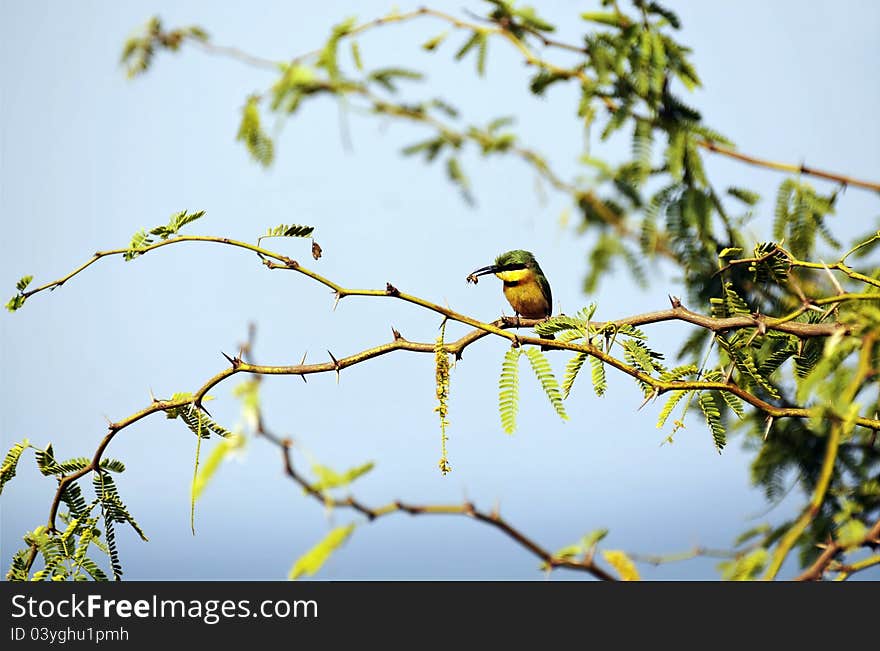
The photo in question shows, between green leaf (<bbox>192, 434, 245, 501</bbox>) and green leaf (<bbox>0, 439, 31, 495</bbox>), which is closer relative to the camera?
green leaf (<bbox>192, 434, 245, 501</bbox>)

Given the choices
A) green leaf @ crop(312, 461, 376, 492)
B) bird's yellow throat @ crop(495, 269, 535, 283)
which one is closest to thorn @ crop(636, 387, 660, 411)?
green leaf @ crop(312, 461, 376, 492)

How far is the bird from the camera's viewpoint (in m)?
4.39

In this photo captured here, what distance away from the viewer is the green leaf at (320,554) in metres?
0.99

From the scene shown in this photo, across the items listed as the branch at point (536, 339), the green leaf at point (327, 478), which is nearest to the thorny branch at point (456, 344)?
the branch at point (536, 339)

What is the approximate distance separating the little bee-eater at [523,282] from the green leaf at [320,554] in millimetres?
3317

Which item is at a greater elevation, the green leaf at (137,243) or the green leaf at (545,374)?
the green leaf at (137,243)

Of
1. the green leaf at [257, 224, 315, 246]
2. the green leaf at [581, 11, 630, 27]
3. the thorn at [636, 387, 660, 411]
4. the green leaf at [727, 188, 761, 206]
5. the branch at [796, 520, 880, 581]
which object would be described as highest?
the green leaf at [581, 11, 630, 27]

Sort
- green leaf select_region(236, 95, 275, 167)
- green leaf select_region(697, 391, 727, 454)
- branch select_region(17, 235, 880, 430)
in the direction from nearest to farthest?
branch select_region(17, 235, 880, 430) < green leaf select_region(697, 391, 727, 454) < green leaf select_region(236, 95, 275, 167)

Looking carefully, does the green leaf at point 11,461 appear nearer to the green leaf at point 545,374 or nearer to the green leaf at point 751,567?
the green leaf at point 545,374

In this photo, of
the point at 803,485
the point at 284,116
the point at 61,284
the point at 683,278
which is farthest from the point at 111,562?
the point at 803,485

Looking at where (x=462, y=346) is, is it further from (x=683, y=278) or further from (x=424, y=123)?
(x=424, y=123)

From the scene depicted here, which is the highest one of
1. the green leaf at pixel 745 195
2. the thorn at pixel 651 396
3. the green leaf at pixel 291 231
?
the green leaf at pixel 745 195

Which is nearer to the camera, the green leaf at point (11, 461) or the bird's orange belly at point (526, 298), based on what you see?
the green leaf at point (11, 461)

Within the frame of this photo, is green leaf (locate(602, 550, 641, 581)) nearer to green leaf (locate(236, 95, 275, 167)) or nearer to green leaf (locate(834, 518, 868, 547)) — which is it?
green leaf (locate(834, 518, 868, 547))
